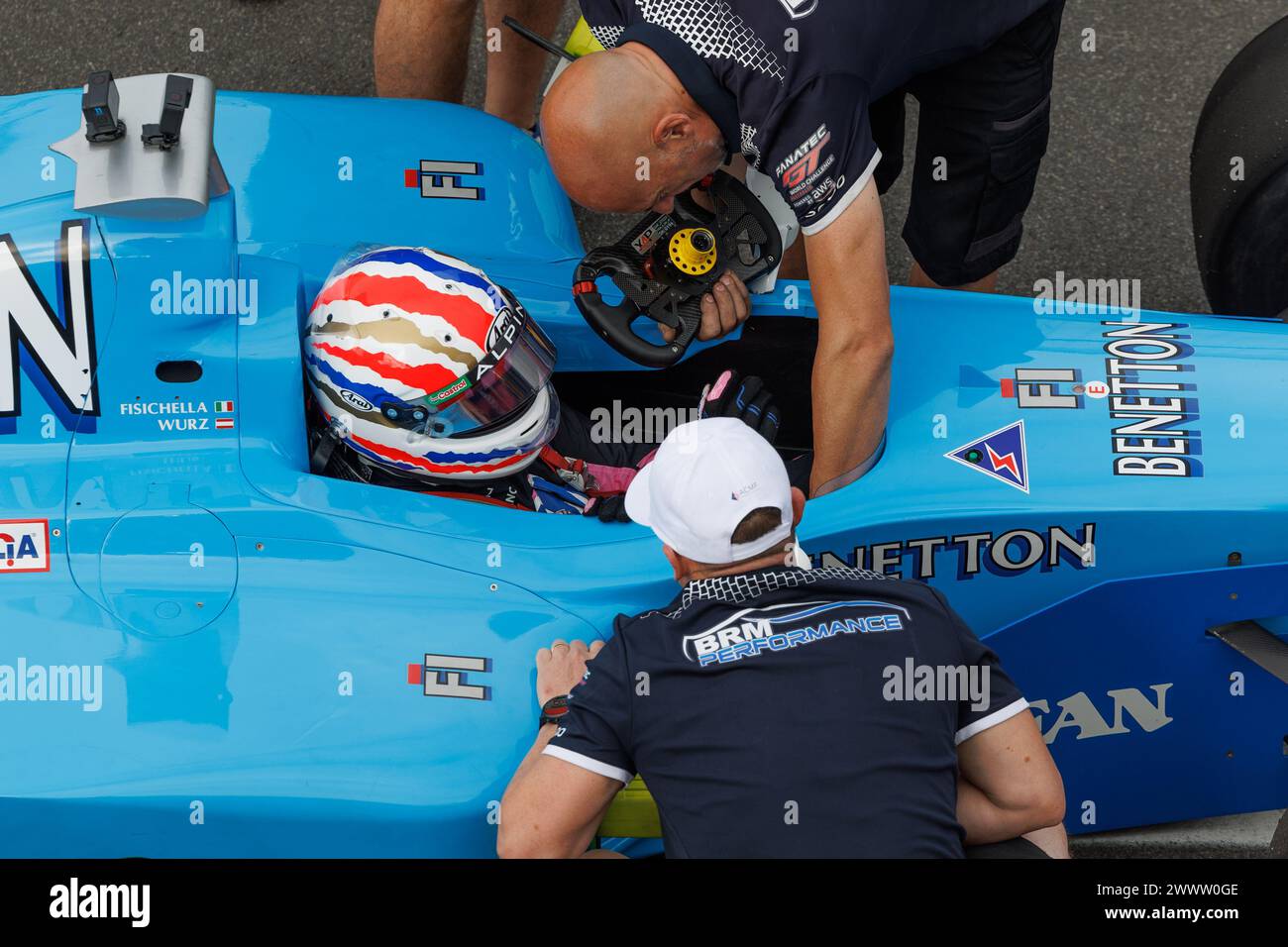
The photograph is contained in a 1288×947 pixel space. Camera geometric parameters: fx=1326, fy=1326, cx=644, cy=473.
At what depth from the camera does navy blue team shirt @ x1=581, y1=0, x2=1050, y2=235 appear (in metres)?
2.10

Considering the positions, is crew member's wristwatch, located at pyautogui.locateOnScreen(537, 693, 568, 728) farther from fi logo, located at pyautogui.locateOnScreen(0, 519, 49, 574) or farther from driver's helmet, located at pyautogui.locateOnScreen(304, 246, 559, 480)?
fi logo, located at pyautogui.locateOnScreen(0, 519, 49, 574)

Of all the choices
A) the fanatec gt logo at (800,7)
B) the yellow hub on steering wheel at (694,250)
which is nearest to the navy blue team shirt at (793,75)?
the fanatec gt logo at (800,7)

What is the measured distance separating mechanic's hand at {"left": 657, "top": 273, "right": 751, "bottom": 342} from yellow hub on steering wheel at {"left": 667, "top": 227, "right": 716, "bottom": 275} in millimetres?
45

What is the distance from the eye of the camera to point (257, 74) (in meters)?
3.92

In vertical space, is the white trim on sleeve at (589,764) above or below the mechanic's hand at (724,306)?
below

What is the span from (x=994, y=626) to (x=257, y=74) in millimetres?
2761

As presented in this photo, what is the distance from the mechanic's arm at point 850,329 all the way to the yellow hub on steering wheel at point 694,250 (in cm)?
35

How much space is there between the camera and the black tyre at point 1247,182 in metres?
3.00

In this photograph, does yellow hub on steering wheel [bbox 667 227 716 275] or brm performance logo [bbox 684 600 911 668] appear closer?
brm performance logo [bbox 684 600 911 668]

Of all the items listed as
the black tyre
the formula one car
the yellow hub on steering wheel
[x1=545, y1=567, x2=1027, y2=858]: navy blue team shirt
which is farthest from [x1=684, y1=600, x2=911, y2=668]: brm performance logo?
the black tyre

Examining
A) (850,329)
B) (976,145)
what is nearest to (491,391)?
(850,329)

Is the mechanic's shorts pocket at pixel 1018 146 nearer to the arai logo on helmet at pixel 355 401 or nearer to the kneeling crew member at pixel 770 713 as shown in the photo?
the kneeling crew member at pixel 770 713

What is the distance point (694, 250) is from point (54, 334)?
115 centimetres

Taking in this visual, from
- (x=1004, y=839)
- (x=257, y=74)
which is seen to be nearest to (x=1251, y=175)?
(x=1004, y=839)
